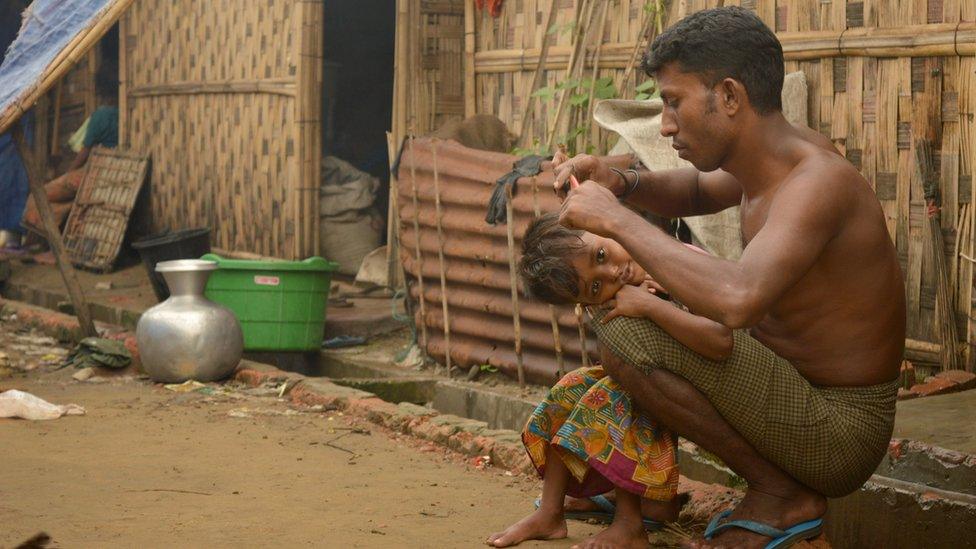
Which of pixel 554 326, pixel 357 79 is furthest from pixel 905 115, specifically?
pixel 357 79

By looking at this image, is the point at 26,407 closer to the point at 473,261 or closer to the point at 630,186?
the point at 473,261

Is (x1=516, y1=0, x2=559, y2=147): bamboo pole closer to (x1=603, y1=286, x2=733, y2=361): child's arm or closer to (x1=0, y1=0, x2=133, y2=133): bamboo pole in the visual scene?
(x1=0, y1=0, x2=133, y2=133): bamboo pole

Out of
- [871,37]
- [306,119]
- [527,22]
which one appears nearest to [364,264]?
[306,119]

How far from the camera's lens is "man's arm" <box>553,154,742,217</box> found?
12.2ft

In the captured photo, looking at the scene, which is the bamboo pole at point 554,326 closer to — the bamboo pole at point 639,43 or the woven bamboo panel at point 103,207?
the bamboo pole at point 639,43

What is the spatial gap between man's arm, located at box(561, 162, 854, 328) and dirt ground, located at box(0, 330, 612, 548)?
941mm

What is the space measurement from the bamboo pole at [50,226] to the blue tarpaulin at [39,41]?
255 millimetres

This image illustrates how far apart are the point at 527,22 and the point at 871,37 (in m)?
2.76

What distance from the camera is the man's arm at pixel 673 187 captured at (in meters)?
3.72

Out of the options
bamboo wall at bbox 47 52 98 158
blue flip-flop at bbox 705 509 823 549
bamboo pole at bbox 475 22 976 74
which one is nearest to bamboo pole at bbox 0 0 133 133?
bamboo pole at bbox 475 22 976 74

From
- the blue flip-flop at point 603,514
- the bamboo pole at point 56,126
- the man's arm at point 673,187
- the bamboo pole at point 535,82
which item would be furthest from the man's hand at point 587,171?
the bamboo pole at point 56,126

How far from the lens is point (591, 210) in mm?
3090

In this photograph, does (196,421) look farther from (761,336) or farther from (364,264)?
(364,264)

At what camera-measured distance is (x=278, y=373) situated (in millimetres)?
6941
